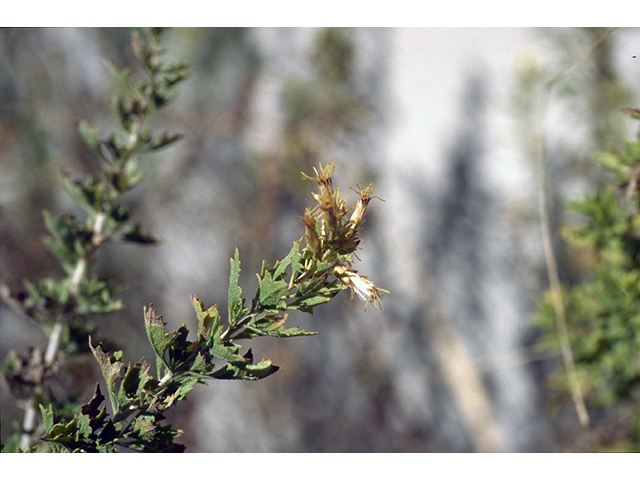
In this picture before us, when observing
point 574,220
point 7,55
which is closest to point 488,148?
point 574,220

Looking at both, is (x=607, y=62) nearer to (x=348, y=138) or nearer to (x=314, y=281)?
(x=348, y=138)

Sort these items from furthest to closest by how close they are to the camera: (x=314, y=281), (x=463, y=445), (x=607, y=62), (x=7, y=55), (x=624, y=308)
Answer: (x=463, y=445) → (x=7, y=55) → (x=607, y=62) → (x=624, y=308) → (x=314, y=281)

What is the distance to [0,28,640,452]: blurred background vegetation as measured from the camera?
131 centimetres

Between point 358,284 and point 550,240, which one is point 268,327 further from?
point 550,240

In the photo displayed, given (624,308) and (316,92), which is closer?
(624,308)

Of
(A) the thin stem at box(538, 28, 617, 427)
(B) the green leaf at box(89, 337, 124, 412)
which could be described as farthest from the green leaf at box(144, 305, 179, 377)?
(A) the thin stem at box(538, 28, 617, 427)

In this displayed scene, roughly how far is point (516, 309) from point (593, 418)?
34cm

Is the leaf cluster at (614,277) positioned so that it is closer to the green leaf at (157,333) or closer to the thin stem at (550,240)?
the thin stem at (550,240)

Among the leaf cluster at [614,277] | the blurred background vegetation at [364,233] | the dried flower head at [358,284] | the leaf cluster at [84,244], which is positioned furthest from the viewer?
the blurred background vegetation at [364,233]

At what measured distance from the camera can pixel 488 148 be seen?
1391 mm

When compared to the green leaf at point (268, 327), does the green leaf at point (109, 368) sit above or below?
below

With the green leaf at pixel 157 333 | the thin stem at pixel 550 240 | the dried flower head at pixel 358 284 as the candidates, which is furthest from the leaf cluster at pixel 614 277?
the green leaf at pixel 157 333

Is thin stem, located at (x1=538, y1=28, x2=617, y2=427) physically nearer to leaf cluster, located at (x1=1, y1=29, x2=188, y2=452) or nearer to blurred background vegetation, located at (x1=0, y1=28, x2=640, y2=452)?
leaf cluster, located at (x1=1, y1=29, x2=188, y2=452)

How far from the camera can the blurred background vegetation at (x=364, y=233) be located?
131 cm
